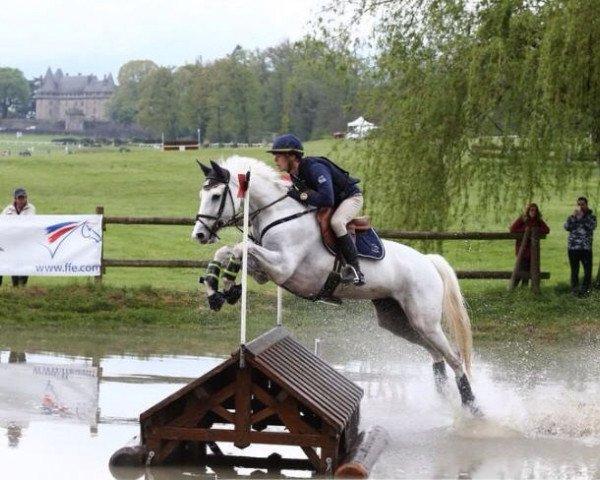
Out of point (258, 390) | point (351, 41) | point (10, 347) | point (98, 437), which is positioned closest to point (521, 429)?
point (258, 390)

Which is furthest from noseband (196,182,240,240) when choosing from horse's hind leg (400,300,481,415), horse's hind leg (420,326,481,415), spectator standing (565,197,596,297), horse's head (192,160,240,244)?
spectator standing (565,197,596,297)

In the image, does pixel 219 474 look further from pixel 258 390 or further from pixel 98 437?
pixel 98 437

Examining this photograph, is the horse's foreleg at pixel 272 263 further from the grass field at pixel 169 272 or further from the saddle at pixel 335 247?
the grass field at pixel 169 272

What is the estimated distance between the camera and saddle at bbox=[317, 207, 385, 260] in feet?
34.1

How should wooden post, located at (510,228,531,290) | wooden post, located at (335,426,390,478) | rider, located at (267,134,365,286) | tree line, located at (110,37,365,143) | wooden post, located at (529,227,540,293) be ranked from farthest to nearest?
tree line, located at (110,37,365,143)
wooden post, located at (510,228,531,290)
wooden post, located at (529,227,540,293)
rider, located at (267,134,365,286)
wooden post, located at (335,426,390,478)

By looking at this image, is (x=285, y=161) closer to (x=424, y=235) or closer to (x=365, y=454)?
(x=365, y=454)

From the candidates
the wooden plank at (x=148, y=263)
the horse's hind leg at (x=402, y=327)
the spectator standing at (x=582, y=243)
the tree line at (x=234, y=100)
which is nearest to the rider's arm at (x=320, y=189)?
the horse's hind leg at (x=402, y=327)

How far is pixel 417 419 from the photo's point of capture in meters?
11.4

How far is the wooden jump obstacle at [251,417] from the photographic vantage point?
9.02 meters

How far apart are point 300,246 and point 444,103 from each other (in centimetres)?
947

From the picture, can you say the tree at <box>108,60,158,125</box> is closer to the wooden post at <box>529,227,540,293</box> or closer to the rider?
the wooden post at <box>529,227,540,293</box>

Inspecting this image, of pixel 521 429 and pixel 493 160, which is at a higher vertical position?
pixel 493 160

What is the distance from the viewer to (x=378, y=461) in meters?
9.41

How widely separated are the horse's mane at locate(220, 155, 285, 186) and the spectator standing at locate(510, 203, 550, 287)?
9444 millimetres
